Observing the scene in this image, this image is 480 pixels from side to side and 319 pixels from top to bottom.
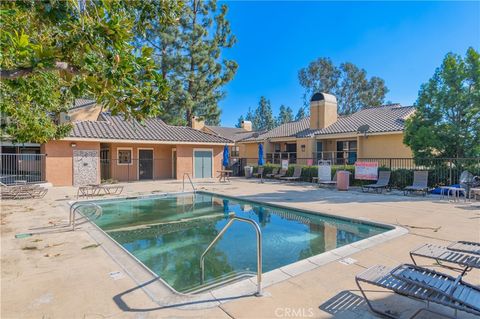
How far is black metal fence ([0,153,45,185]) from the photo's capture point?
18.3m

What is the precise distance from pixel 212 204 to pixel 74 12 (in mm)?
10556

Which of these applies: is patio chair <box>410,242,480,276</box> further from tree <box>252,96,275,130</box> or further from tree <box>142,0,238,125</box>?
tree <box>252,96,275,130</box>

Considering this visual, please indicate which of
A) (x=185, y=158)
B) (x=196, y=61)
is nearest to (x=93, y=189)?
(x=185, y=158)

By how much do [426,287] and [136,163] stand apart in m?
22.2

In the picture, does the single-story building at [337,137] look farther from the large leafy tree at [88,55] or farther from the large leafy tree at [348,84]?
the large leafy tree at [348,84]

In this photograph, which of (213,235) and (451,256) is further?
(213,235)

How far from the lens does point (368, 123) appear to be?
2422 cm

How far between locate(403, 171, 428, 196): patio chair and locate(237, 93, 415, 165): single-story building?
7.19 metres

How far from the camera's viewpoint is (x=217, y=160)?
2580 cm

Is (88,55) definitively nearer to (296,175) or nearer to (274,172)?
(296,175)

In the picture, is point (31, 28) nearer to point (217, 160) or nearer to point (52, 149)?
point (52, 149)

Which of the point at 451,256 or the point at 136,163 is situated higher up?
the point at 136,163

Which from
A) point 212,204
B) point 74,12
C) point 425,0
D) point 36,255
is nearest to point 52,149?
point 212,204

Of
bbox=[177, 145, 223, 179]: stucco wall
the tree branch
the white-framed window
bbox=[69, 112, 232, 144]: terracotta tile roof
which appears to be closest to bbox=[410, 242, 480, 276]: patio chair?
the tree branch
